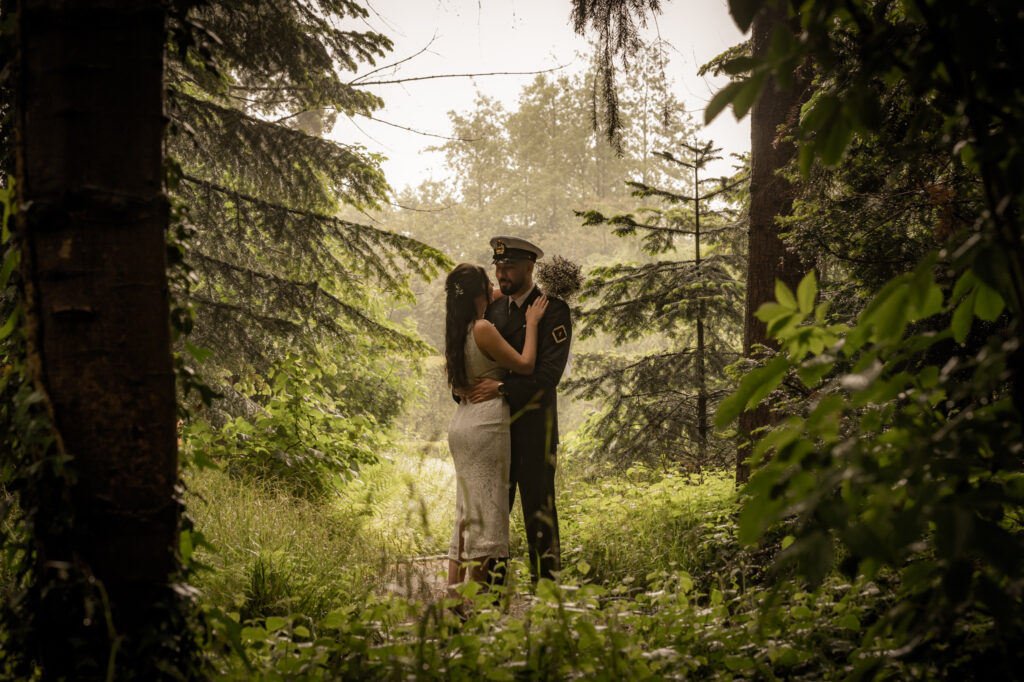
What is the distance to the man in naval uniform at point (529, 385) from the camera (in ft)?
12.7

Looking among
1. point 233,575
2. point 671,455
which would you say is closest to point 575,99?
point 671,455

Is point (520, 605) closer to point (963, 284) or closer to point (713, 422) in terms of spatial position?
point (713, 422)

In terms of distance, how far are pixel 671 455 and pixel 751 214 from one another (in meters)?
3.07

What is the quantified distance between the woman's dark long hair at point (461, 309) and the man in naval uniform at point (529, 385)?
0.61 ft

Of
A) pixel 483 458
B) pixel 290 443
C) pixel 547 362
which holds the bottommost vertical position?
pixel 290 443

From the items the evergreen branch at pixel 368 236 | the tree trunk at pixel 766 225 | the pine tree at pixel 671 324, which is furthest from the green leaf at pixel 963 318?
the pine tree at pixel 671 324

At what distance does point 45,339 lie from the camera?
1613 millimetres

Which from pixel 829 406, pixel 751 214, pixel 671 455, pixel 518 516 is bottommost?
pixel 518 516

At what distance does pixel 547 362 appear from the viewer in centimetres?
404

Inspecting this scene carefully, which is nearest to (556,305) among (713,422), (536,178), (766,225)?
(713,422)

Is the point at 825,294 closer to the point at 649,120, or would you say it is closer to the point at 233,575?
the point at 233,575

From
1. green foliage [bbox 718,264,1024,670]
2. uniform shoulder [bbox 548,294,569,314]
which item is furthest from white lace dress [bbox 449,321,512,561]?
green foliage [bbox 718,264,1024,670]

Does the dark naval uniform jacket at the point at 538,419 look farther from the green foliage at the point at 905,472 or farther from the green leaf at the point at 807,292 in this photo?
the green leaf at the point at 807,292

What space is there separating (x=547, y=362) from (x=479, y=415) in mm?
592
